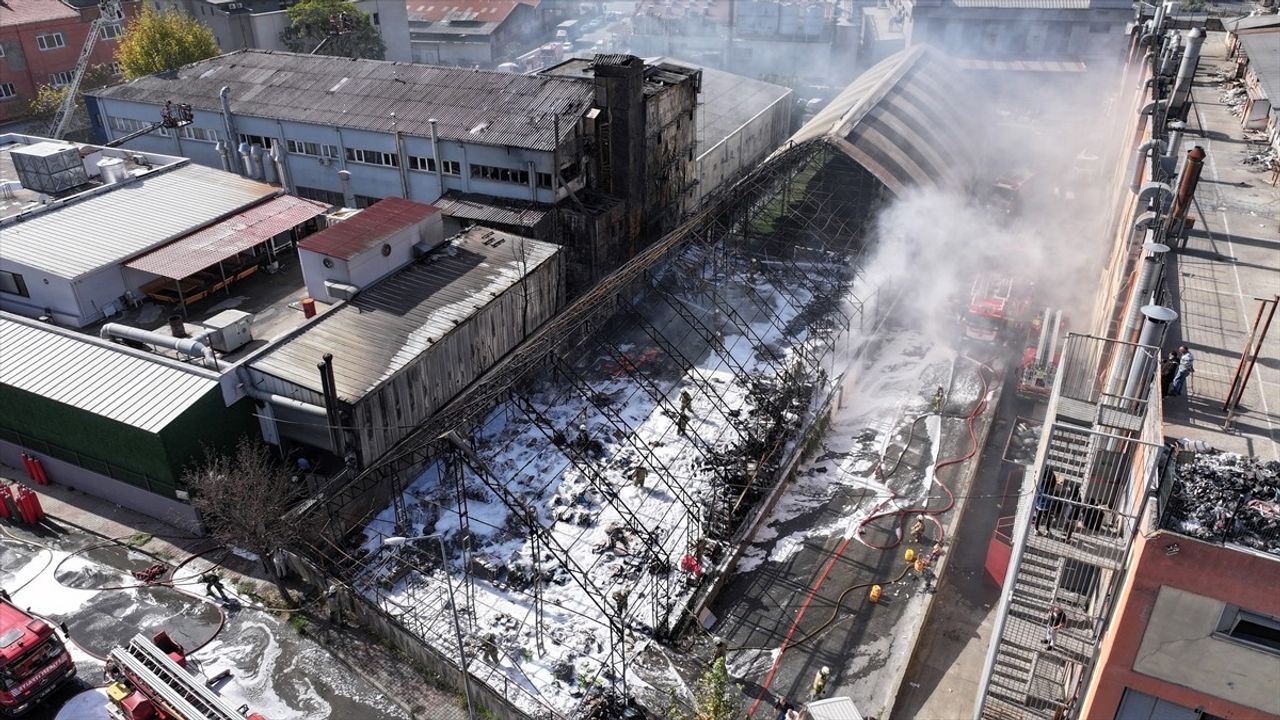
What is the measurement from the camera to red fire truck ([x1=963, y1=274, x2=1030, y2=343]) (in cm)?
3506

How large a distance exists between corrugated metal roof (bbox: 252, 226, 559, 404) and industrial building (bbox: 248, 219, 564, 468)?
35mm

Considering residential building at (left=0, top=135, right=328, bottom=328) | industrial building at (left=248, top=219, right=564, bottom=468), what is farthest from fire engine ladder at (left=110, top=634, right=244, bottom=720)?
residential building at (left=0, top=135, right=328, bottom=328)

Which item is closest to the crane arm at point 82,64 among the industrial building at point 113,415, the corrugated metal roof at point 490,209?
the corrugated metal roof at point 490,209

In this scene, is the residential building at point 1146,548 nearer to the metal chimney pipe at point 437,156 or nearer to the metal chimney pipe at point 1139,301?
the metal chimney pipe at point 1139,301

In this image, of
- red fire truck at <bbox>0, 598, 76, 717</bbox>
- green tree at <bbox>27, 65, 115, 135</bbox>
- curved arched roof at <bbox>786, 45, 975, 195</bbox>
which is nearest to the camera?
red fire truck at <bbox>0, 598, 76, 717</bbox>

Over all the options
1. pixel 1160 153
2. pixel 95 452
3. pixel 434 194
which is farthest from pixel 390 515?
pixel 1160 153

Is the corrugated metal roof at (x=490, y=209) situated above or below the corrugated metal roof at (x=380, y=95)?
below

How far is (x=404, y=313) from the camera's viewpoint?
28734mm

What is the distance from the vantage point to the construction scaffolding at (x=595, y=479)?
22.0m

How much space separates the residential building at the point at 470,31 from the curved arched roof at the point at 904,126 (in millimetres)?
39946

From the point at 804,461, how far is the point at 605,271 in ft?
44.6

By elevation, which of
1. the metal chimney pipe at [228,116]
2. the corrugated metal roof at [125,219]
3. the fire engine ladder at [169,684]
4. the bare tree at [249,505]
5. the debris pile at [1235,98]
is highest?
the debris pile at [1235,98]

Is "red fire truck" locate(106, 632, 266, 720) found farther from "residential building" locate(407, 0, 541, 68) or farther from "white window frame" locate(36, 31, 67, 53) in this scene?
"residential building" locate(407, 0, 541, 68)

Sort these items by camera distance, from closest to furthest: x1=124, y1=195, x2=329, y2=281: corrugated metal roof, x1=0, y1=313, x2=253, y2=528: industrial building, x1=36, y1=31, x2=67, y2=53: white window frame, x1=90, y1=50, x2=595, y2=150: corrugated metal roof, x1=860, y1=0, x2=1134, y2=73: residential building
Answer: x1=0, y1=313, x2=253, y2=528: industrial building → x1=124, y1=195, x2=329, y2=281: corrugated metal roof → x1=90, y1=50, x2=595, y2=150: corrugated metal roof → x1=36, y1=31, x2=67, y2=53: white window frame → x1=860, y1=0, x2=1134, y2=73: residential building
